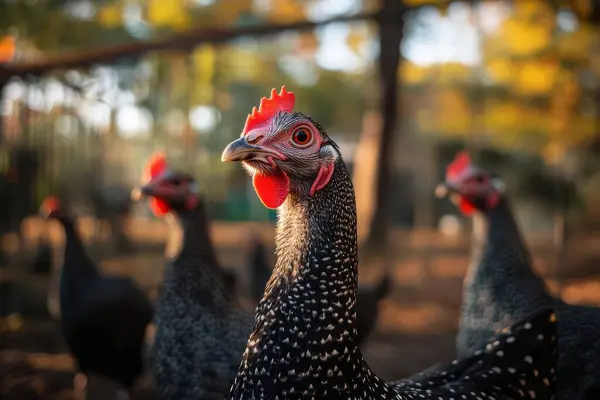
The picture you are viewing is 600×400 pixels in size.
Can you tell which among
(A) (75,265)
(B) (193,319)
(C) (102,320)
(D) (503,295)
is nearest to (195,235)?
(B) (193,319)

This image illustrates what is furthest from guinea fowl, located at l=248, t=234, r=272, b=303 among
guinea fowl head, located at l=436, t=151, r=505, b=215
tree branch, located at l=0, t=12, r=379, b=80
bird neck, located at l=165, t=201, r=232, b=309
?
tree branch, located at l=0, t=12, r=379, b=80

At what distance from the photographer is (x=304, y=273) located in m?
2.13

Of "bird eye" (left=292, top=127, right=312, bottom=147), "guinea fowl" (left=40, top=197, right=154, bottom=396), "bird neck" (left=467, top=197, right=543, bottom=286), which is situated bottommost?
"guinea fowl" (left=40, top=197, right=154, bottom=396)

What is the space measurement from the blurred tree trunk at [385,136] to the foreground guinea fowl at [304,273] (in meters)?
7.47

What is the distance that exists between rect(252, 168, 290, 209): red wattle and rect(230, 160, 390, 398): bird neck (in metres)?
0.05

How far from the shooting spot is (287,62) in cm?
1634

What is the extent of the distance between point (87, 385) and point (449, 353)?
3.93m

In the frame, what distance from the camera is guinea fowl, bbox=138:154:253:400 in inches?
128

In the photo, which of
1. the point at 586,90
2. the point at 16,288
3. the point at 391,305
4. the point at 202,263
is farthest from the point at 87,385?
the point at 586,90

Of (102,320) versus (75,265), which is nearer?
(102,320)

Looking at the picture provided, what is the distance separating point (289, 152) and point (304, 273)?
458 mm

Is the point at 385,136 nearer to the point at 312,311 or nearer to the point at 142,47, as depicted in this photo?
the point at 142,47

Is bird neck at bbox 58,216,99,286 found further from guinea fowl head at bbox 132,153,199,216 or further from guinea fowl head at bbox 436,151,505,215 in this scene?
guinea fowl head at bbox 436,151,505,215

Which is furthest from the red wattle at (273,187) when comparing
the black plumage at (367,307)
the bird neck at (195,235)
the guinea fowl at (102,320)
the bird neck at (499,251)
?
the black plumage at (367,307)
